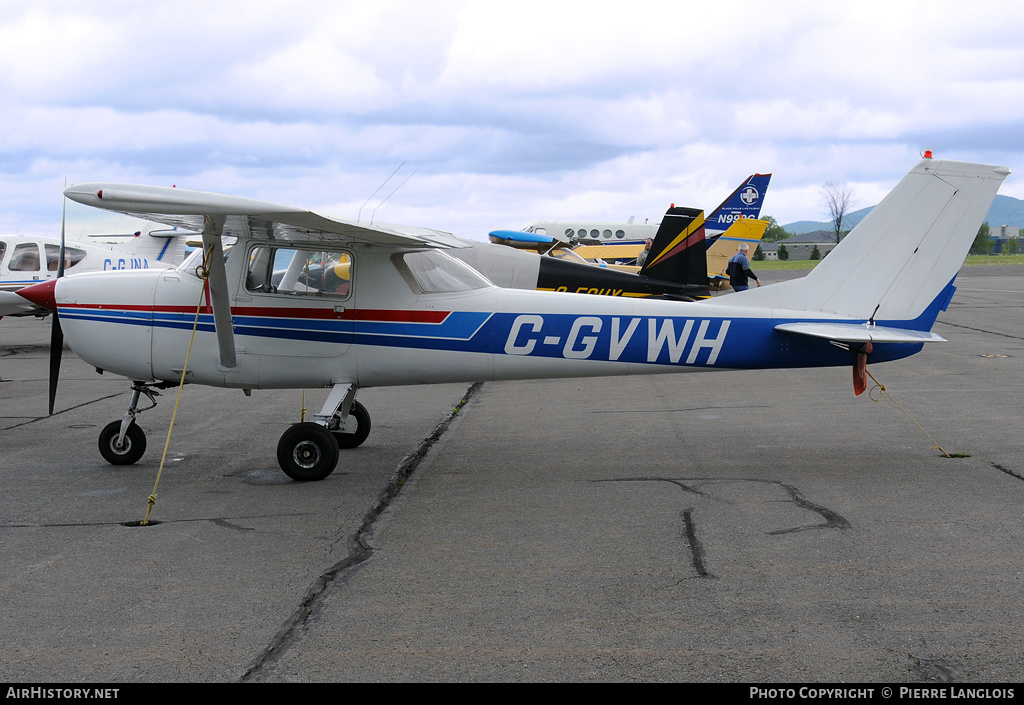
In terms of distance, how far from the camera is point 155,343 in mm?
7430

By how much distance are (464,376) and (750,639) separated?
3.98 meters

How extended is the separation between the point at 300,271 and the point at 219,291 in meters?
0.71

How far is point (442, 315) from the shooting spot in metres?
7.29

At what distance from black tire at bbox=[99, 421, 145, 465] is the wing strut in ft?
3.53

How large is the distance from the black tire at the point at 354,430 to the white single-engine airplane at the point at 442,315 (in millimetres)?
488

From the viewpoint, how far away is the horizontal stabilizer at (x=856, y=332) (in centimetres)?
691

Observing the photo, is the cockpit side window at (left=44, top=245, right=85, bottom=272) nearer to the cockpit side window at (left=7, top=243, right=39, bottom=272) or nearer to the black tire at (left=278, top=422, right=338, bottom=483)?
the cockpit side window at (left=7, top=243, right=39, bottom=272)

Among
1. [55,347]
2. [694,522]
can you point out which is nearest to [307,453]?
[55,347]

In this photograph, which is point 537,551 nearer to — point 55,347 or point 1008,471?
point 1008,471

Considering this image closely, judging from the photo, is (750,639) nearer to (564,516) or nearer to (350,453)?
(564,516)


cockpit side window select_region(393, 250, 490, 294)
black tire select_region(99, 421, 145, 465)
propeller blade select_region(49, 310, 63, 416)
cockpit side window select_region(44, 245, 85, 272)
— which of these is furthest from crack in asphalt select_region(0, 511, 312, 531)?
cockpit side window select_region(44, 245, 85, 272)

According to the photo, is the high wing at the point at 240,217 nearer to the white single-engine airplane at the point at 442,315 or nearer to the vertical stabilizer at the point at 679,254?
the white single-engine airplane at the point at 442,315

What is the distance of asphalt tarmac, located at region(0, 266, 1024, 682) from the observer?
A: 11.9 feet

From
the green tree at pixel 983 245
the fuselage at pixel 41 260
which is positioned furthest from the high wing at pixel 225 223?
the green tree at pixel 983 245
